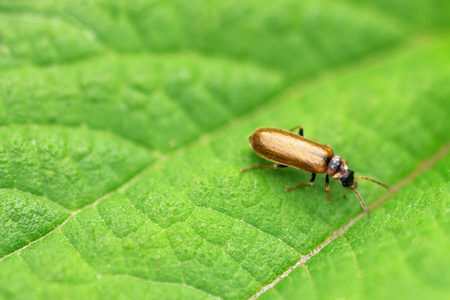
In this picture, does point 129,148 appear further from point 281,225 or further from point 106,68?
point 281,225

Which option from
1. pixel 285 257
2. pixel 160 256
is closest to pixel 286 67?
pixel 285 257

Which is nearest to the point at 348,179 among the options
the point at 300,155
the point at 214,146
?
the point at 300,155

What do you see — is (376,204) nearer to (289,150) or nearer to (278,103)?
(289,150)

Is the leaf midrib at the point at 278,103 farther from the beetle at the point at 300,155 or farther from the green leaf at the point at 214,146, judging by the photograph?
the beetle at the point at 300,155

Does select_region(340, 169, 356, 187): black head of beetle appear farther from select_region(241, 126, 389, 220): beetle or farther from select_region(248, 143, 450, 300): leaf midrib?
select_region(248, 143, 450, 300): leaf midrib

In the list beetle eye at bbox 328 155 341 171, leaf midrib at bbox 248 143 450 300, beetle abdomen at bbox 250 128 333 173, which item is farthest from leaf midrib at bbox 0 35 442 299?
beetle eye at bbox 328 155 341 171

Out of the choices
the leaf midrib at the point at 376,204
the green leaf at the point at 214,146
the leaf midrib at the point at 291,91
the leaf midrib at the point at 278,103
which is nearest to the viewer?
the green leaf at the point at 214,146

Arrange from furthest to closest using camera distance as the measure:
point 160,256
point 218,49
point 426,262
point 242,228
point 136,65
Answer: point 218,49 → point 136,65 → point 242,228 → point 160,256 → point 426,262

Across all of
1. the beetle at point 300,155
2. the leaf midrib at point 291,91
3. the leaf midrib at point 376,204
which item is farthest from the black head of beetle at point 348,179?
the leaf midrib at point 291,91
